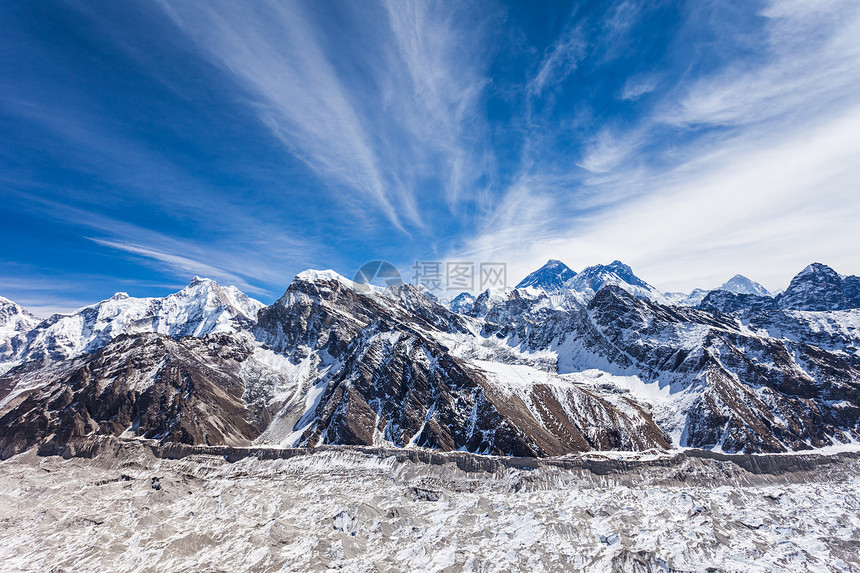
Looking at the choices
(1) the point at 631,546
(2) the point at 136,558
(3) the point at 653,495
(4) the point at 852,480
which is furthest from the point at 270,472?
(4) the point at 852,480

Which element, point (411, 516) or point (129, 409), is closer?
point (411, 516)

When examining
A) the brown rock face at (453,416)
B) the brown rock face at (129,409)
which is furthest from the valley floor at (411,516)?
the brown rock face at (453,416)

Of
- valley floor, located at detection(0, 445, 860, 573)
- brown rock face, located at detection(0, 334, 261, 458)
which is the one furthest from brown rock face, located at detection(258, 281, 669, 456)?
brown rock face, located at detection(0, 334, 261, 458)

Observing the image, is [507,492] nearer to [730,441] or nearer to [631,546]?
[631,546]

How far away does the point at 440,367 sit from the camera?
19312 cm

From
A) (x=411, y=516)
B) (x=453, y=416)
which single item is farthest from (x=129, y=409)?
(x=453, y=416)

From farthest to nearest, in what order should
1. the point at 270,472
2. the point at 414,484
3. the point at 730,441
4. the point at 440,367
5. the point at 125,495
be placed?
the point at 440,367
the point at 730,441
the point at 270,472
the point at 414,484
the point at 125,495

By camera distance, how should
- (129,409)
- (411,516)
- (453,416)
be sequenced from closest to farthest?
1. (411,516)
2. (453,416)
3. (129,409)

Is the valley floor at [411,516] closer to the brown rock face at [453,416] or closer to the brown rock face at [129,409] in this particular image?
the brown rock face at [129,409]

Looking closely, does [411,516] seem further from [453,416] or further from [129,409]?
[129,409]

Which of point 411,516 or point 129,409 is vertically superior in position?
point 129,409

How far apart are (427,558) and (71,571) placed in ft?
277

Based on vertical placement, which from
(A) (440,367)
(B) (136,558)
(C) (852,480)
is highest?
(A) (440,367)

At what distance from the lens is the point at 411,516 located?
349 feet
